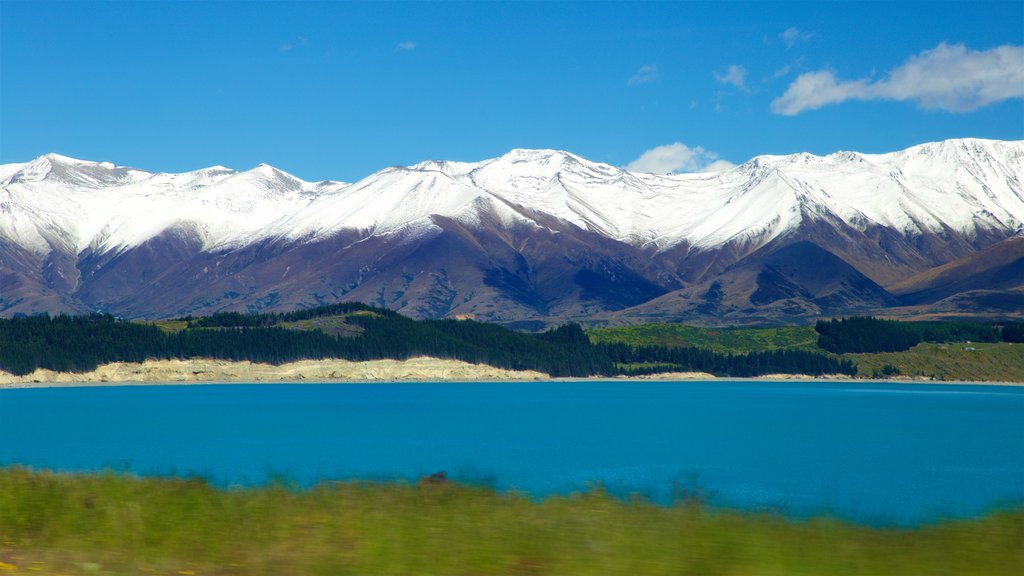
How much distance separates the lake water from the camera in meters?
47.8

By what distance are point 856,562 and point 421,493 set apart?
28.8ft

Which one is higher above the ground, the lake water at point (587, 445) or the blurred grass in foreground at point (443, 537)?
the blurred grass in foreground at point (443, 537)

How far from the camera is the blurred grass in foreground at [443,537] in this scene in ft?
50.1

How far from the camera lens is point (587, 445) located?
271 feet

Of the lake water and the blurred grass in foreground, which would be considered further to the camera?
the lake water

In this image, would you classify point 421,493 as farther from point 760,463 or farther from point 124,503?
point 760,463

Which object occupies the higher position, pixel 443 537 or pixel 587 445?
pixel 443 537

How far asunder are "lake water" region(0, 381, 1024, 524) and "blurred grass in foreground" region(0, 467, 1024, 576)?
212 cm

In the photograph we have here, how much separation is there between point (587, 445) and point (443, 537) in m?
66.7

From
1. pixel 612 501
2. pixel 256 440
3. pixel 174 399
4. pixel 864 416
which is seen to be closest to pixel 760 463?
pixel 256 440

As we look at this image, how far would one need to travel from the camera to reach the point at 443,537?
1681cm

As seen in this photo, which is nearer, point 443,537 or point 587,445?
point 443,537

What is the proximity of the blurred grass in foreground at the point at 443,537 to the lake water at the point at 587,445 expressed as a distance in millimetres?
2123

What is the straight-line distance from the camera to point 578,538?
16656 mm
